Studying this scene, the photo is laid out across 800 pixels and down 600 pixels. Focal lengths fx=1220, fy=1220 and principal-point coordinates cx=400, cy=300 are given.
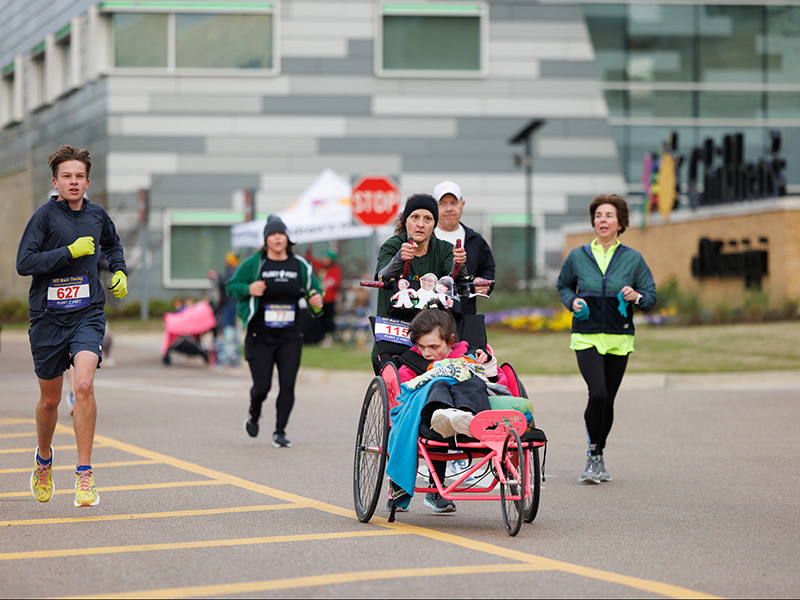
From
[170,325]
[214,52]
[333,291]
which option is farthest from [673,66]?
[170,325]

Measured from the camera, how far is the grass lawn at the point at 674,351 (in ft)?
61.1

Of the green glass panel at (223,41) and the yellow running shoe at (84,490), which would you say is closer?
the yellow running shoe at (84,490)

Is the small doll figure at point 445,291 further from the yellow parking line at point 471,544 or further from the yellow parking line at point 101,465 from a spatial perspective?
the yellow parking line at point 101,465

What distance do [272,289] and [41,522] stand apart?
443 cm

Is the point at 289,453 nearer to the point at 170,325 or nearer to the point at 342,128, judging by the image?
the point at 170,325

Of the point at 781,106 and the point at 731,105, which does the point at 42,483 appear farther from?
the point at 781,106

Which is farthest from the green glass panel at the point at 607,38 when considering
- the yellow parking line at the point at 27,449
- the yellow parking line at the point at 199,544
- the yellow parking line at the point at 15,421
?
the yellow parking line at the point at 199,544

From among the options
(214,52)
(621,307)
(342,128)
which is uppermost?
(214,52)

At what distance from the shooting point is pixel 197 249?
39344mm

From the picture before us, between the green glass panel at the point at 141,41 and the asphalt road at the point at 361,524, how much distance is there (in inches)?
1073

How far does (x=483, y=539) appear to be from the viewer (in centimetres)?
674

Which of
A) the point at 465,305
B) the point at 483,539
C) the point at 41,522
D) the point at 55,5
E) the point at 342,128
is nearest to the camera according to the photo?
the point at 483,539

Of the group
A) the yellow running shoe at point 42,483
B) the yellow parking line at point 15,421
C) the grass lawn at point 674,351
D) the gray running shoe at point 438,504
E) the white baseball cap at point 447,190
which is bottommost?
the yellow parking line at point 15,421

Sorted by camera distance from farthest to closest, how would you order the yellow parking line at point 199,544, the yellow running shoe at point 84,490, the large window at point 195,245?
1. the large window at point 195,245
2. the yellow running shoe at point 84,490
3. the yellow parking line at point 199,544
